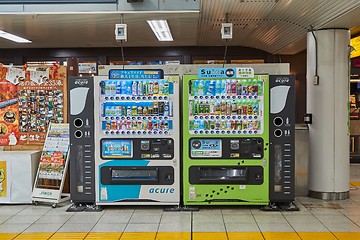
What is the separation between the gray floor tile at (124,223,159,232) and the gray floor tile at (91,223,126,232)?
0.25ft

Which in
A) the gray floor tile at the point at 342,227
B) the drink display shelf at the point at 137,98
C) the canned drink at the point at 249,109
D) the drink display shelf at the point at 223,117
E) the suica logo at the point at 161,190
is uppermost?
the drink display shelf at the point at 137,98

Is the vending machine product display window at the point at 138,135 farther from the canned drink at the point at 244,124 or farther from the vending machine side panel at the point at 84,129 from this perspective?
the canned drink at the point at 244,124

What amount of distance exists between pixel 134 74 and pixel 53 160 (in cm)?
196

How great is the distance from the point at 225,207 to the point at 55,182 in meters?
2.75

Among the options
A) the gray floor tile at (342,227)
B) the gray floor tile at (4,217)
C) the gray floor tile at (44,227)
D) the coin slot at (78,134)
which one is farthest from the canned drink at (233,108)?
the gray floor tile at (4,217)

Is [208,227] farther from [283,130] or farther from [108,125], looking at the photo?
[108,125]

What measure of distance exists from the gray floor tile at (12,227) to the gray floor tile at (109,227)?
93cm

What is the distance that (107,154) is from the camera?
6.26 m

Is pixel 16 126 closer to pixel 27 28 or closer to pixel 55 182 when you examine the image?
pixel 55 182

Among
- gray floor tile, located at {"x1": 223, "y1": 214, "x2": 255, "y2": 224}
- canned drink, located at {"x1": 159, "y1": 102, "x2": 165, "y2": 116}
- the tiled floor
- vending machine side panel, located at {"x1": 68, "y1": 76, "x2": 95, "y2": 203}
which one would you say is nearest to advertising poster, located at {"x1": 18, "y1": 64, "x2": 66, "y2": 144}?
vending machine side panel, located at {"x1": 68, "y1": 76, "x2": 95, "y2": 203}

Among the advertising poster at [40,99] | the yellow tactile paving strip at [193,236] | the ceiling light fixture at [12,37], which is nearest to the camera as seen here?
the yellow tactile paving strip at [193,236]

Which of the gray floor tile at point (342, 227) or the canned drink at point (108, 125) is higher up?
the canned drink at point (108, 125)

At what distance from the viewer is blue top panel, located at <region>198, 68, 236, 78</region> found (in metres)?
6.13

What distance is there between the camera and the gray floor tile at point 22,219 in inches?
226
